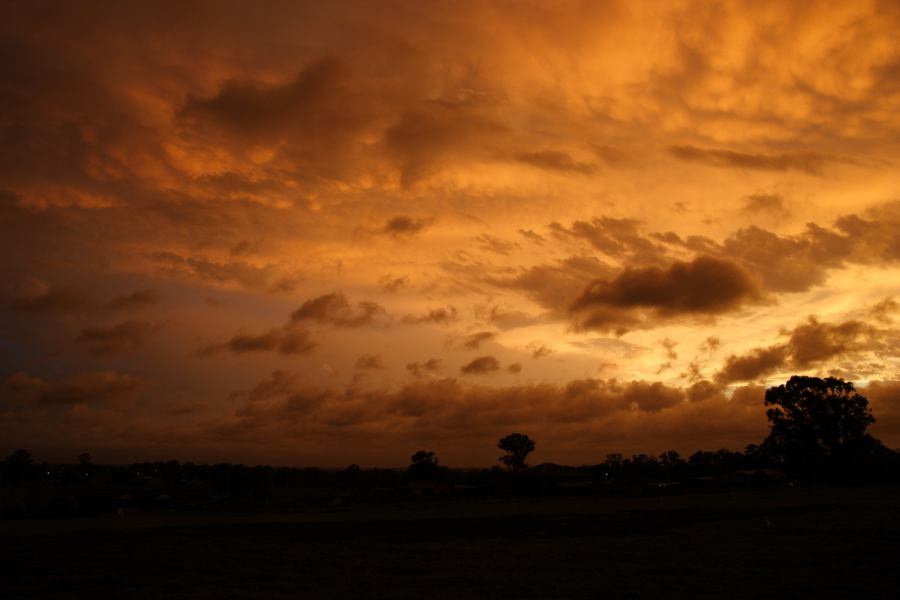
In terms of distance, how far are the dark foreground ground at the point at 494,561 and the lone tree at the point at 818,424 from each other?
209 ft

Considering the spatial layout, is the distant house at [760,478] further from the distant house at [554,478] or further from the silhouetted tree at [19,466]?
the silhouetted tree at [19,466]

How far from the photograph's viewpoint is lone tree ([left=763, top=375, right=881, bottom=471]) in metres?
95.6

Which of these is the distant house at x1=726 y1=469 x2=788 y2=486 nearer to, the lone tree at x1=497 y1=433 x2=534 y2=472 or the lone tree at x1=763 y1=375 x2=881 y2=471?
the lone tree at x1=763 y1=375 x2=881 y2=471

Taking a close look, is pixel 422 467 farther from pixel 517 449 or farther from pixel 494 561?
pixel 494 561

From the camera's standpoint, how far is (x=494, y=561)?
2358 cm

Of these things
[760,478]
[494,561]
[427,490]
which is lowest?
[494,561]

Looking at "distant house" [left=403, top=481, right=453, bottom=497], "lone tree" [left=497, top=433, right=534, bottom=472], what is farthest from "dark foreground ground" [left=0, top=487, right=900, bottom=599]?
"lone tree" [left=497, top=433, right=534, bottom=472]

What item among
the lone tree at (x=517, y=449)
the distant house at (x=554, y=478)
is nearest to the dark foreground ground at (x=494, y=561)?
the distant house at (x=554, y=478)

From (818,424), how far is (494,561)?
87.1 meters

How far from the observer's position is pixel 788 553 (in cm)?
2258

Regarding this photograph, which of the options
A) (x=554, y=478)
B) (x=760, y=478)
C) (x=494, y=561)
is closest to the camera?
(x=494, y=561)

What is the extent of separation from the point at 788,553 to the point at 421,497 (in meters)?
71.8

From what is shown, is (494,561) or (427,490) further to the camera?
(427,490)

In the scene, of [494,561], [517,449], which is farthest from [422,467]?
[494,561]
